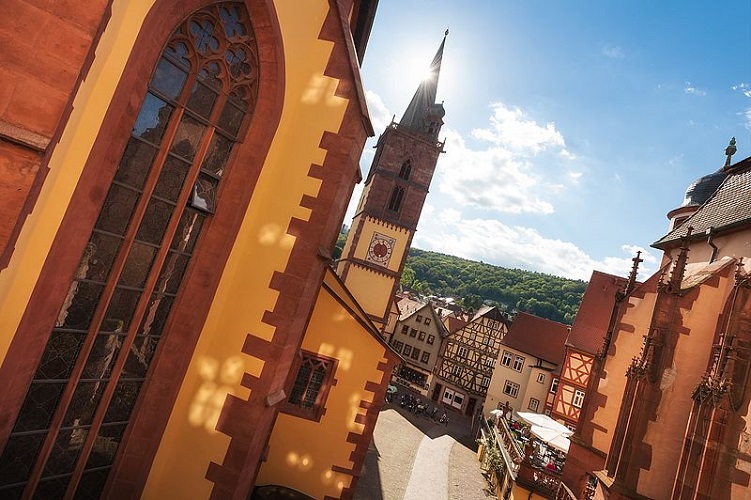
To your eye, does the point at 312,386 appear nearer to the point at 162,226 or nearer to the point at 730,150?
the point at 162,226

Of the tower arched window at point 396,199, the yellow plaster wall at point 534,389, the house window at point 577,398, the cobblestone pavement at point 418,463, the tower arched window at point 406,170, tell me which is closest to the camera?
the cobblestone pavement at point 418,463

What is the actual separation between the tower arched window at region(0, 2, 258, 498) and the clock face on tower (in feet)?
65.7

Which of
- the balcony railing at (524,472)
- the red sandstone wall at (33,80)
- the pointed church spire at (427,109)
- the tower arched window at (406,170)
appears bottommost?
the balcony railing at (524,472)

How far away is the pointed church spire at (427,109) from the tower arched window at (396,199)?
517 centimetres

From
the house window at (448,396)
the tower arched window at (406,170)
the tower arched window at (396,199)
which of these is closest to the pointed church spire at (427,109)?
the tower arched window at (406,170)

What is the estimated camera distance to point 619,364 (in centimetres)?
1016

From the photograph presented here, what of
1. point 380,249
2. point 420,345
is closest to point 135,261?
point 380,249

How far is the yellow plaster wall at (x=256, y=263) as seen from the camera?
4941mm

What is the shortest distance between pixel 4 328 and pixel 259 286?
2.50m

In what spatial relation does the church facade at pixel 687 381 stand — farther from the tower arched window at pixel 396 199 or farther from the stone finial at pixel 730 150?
the tower arched window at pixel 396 199

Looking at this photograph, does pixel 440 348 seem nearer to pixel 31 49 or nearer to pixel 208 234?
pixel 208 234

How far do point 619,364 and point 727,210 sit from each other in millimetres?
4414

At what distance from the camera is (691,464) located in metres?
5.61

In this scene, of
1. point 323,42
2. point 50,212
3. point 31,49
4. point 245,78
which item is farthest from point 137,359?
point 323,42
